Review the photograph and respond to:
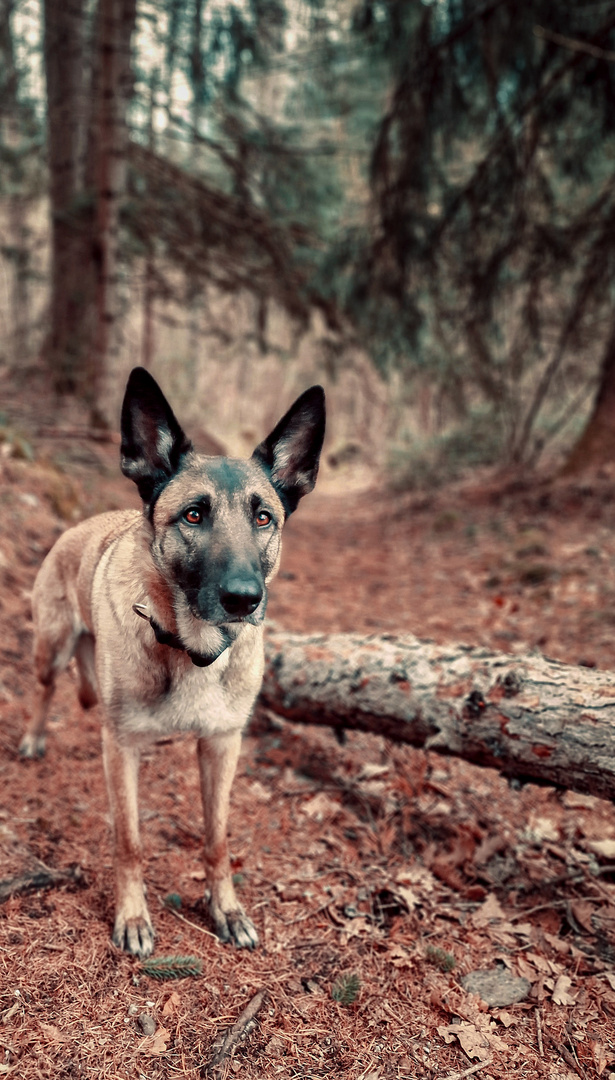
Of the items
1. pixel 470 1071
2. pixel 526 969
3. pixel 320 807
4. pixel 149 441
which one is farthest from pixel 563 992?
pixel 149 441

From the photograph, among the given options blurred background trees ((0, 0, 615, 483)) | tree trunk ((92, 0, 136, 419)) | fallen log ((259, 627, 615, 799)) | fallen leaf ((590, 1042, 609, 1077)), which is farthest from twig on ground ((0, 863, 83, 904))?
tree trunk ((92, 0, 136, 419))

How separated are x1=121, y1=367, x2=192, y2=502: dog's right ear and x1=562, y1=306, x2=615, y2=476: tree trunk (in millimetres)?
8467

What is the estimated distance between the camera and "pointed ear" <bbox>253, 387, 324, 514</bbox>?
3.02m

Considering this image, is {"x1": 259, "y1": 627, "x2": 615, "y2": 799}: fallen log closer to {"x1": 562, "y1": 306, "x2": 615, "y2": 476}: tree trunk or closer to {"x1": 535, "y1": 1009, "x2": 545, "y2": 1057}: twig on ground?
{"x1": 535, "y1": 1009, "x2": 545, "y2": 1057}: twig on ground

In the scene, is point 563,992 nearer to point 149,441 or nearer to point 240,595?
point 240,595

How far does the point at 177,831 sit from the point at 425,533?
8493 mm

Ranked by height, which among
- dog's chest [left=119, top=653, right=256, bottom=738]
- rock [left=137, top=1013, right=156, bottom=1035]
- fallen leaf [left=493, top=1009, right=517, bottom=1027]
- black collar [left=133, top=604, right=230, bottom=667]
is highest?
black collar [left=133, top=604, right=230, bottom=667]

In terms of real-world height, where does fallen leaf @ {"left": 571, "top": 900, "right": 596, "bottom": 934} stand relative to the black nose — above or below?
below

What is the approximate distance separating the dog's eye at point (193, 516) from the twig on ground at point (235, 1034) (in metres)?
1.81

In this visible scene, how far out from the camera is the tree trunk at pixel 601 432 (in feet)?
32.4

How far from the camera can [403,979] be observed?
2.74 metres

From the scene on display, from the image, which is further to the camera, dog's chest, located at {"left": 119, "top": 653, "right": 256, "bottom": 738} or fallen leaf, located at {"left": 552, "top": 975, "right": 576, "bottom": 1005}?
dog's chest, located at {"left": 119, "top": 653, "right": 256, "bottom": 738}

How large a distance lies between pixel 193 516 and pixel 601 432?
8804 millimetres

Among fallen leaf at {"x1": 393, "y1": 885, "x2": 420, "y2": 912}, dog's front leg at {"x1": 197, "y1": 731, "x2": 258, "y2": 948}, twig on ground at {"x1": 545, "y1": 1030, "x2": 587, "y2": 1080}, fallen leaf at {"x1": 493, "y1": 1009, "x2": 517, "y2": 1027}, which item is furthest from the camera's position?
fallen leaf at {"x1": 393, "y1": 885, "x2": 420, "y2": 912}
